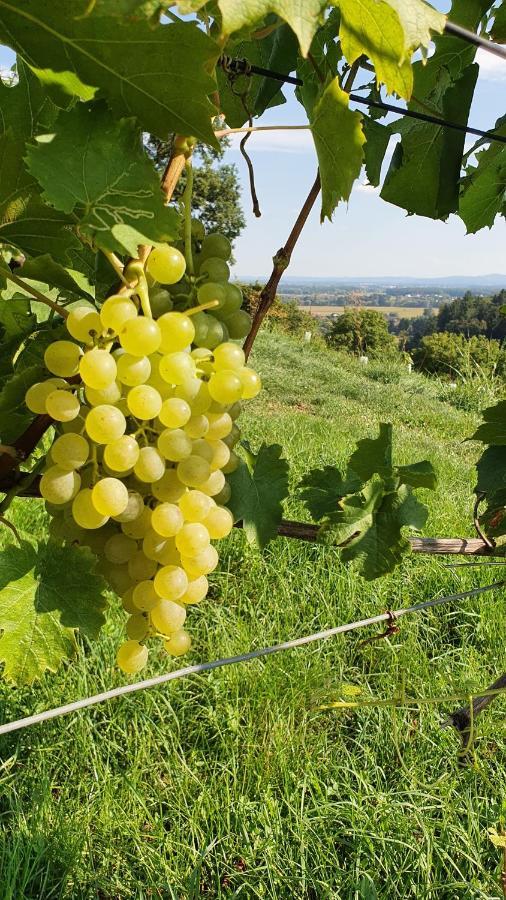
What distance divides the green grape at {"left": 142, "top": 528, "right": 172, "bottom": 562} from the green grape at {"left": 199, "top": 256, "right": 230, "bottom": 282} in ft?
0.63

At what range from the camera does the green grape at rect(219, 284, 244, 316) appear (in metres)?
0.55

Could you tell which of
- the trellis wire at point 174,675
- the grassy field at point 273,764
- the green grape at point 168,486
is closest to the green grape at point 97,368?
the green grape at point 168,486

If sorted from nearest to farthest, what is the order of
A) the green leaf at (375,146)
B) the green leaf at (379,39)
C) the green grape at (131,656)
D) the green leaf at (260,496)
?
1. the green leaf at (379,39)
2. the green grape at (131,656)
3. the green leaf at (260,496)
4. the green leaf at (375,146)

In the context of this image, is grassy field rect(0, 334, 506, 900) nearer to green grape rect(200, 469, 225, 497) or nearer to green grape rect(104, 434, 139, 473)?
green grape rect(200, 469, 225, 497)

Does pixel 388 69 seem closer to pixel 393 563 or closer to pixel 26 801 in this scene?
pixel 393 563

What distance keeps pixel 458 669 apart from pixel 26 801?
1.20 m

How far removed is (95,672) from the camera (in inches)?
74.8

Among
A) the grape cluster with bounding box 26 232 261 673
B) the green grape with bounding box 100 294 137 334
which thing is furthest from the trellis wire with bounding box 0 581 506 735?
the green grape with bounding box 100 294 137 334

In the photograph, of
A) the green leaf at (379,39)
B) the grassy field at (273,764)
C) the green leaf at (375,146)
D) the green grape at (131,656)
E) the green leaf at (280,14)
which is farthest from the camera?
the grassy field at (273,764)

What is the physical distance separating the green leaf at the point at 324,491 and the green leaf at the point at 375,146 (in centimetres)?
45

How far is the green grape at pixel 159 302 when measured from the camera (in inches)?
20.3

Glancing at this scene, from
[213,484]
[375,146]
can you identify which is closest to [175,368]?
[213,484]

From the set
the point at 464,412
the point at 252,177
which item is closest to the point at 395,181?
the point at 252,177

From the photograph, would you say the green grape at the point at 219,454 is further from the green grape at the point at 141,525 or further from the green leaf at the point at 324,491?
the green leaf at the point at 324,491
